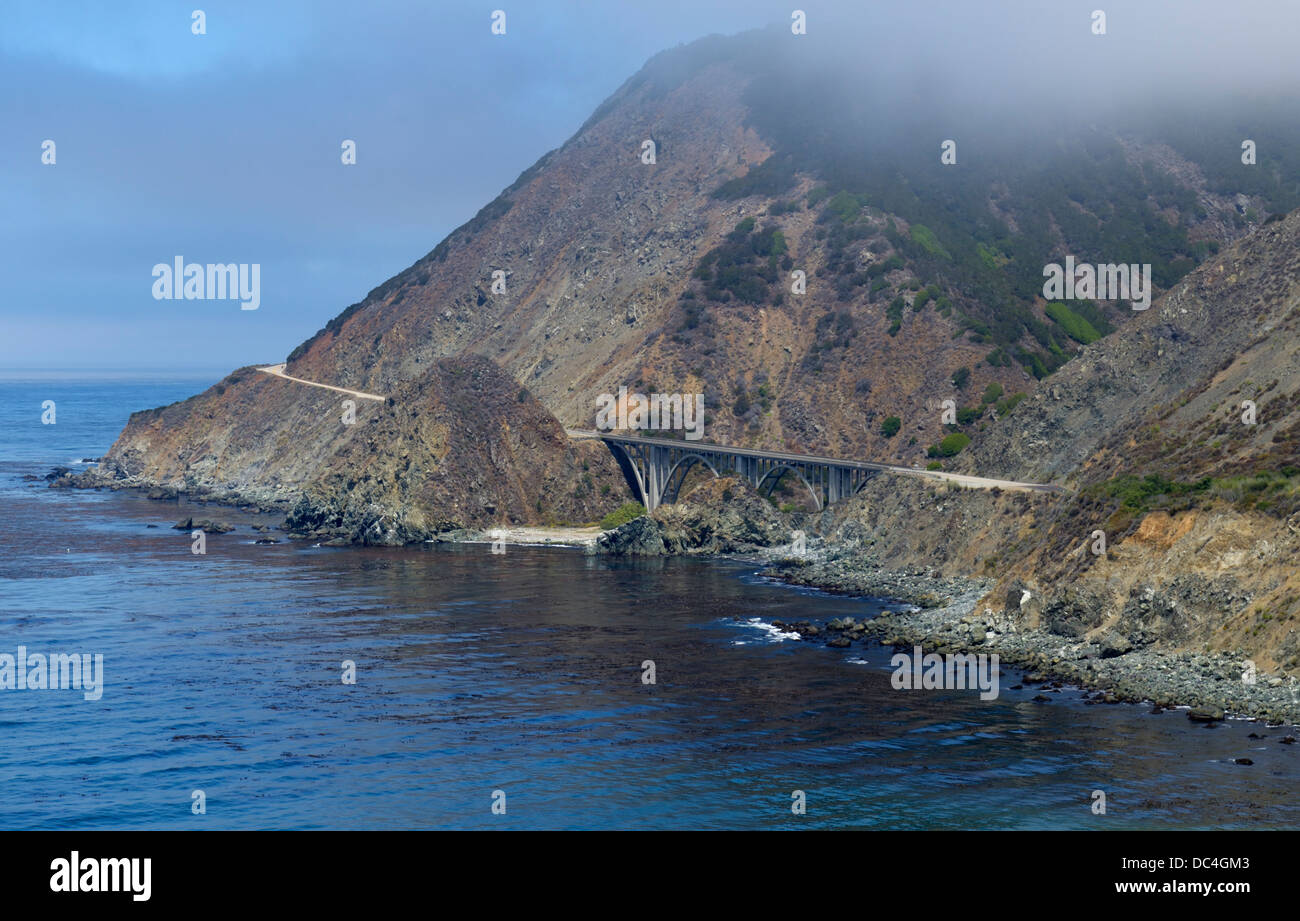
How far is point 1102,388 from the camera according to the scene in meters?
100

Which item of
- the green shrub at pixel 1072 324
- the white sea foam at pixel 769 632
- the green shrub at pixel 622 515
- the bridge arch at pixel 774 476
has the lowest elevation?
the white sea foam at pixel 769 632

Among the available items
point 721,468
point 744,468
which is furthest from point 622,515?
point 744,468

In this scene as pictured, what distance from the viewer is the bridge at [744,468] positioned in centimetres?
10862

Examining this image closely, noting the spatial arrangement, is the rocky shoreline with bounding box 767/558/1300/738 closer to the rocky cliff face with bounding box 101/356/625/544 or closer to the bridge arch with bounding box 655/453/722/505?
the bridge arch with bounding box 655/453/722/505

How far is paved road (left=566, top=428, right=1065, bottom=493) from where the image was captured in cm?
9212

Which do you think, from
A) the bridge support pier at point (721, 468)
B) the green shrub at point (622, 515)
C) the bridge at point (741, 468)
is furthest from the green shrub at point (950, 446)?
the green shrub at point (622, 515)

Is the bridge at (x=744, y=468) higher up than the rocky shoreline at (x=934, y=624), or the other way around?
the bridge at (x=744, y=468)

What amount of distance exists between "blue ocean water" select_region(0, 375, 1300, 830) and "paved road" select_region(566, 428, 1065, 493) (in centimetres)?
1621

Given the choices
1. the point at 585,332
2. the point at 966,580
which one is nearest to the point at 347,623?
the point at 966,580

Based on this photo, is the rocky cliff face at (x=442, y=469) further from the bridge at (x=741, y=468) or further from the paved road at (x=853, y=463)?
the paved road at (x=853, y=463)

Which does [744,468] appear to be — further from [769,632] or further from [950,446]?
[769,632]

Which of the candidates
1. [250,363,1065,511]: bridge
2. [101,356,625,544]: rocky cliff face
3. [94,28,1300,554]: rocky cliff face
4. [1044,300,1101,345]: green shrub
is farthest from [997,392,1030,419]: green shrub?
[101,356,625,544]: rocky cliff face

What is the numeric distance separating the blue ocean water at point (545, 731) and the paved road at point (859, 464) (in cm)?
1621
